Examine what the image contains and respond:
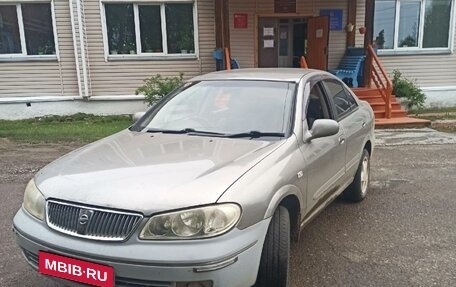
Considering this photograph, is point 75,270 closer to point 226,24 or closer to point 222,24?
point 226,24

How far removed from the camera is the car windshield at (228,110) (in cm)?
338

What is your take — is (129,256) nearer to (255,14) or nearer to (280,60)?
(255,14)

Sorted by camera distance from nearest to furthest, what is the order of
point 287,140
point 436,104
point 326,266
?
point 287,140, point 326,266, point 436,104

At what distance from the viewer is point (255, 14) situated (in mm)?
11656

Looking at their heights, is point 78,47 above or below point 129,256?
above

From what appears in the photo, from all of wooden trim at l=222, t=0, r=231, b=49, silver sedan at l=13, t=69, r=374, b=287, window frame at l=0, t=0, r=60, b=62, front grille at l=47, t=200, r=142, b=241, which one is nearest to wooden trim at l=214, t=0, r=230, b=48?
wooden trim at l=222, t=0, r=231, b=49

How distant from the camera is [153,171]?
2.63 m

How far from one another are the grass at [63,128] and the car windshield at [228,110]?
4.90 metres

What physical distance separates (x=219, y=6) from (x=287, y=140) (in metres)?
8.80

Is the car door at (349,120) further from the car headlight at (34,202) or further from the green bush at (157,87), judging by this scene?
the green bush at (157,87)

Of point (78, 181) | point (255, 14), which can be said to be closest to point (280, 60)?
point (255, 14)

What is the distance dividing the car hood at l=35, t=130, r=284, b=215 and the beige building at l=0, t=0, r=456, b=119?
8.25 metres

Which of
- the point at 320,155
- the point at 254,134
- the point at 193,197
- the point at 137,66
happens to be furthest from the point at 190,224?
the point at 137,66

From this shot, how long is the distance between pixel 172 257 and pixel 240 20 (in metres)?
10.2
